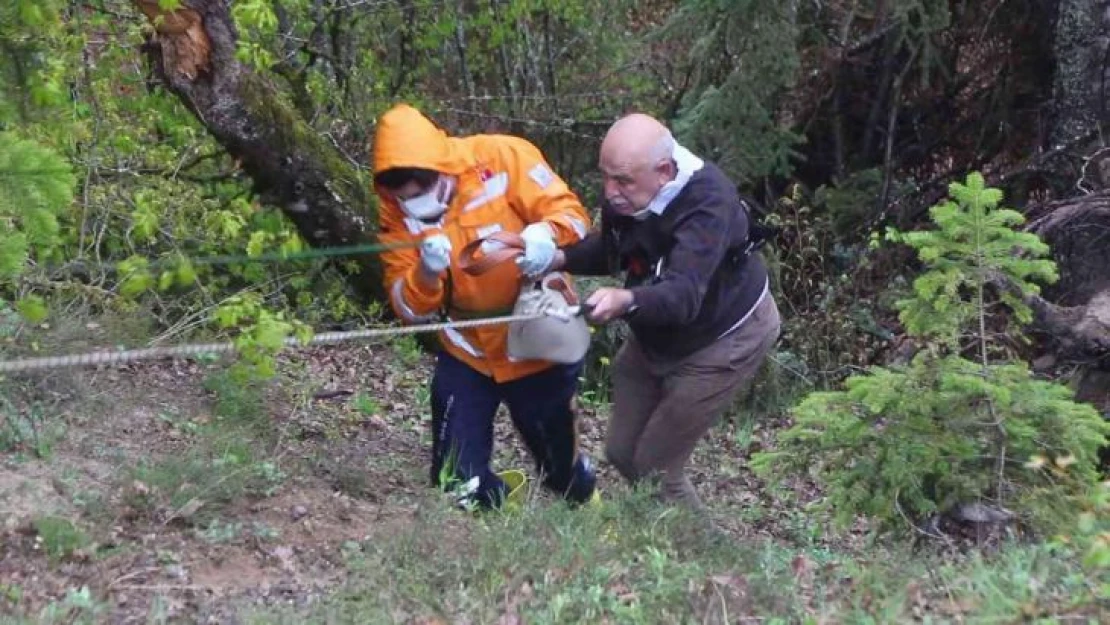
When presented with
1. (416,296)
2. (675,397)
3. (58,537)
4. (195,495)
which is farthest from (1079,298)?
(58,537)

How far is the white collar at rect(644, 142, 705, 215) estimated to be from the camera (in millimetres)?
5266

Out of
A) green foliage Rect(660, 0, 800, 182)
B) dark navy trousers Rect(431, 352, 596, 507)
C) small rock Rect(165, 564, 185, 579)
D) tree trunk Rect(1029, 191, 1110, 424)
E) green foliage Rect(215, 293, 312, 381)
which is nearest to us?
green foliage Rect(215, 293, 312, 381)

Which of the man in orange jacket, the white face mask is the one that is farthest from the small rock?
the white face mask

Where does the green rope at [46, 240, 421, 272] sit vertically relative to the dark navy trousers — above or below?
above

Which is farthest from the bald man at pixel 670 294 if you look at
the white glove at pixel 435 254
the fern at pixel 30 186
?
the fern at pixel 30 186

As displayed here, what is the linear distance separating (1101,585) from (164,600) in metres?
2.79

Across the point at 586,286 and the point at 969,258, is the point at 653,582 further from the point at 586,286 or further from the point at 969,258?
the point at 586,286

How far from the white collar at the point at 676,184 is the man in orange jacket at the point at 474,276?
0.43m

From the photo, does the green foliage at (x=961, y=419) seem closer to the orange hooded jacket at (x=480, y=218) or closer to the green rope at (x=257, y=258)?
the orange hooded jacket at (x=480, y=218)

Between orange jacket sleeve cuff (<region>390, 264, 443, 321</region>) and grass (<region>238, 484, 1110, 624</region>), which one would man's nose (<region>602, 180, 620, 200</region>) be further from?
grass (<region>238, 484, 1110, 624</region>)

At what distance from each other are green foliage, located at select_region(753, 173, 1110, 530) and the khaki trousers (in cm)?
46

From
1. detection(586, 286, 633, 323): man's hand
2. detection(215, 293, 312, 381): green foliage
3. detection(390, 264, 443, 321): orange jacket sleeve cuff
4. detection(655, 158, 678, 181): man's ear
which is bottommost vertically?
detection(390, 264, 443, 321): orange jacket sleeve cuff

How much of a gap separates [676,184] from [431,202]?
949 mm

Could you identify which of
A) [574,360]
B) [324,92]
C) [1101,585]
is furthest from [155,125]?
[1101,585]
